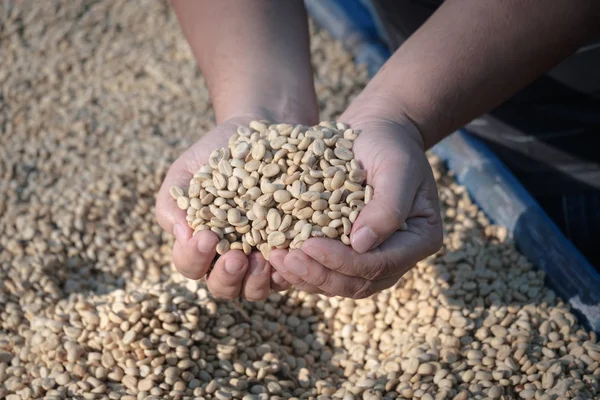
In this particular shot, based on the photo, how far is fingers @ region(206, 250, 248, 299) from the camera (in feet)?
5.36

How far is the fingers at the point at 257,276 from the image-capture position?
65.7 inches

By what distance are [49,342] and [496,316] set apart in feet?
4.54

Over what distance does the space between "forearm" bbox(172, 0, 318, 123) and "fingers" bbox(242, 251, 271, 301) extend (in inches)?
22.2

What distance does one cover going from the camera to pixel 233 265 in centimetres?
163

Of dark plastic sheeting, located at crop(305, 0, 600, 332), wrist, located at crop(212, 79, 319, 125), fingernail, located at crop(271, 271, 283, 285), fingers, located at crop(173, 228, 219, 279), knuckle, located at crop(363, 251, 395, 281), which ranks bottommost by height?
dark plastic sheeting, located at crop(305, 0, 600, 332)

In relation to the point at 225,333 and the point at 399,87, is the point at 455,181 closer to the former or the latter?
the point at 399,87

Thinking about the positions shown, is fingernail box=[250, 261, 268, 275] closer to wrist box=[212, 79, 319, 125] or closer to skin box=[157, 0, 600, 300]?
skin box=[157, 0, 600, 300]

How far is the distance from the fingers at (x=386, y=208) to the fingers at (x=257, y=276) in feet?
0.83

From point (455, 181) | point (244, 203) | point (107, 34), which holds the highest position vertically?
point (107, 34)

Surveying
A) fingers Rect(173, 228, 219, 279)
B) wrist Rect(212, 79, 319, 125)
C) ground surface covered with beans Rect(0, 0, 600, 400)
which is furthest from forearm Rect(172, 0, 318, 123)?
ground surface covered with beans Rect(0, 0, 600, 400)

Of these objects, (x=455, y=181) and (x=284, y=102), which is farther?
(x=455, y=181)

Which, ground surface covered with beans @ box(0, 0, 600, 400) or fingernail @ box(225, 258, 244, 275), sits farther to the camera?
ground surface covered with beans @ box(0, 0, 600, 400)

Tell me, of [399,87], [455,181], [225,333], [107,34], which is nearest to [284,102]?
[399,87]

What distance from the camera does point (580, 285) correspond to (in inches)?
86.4
